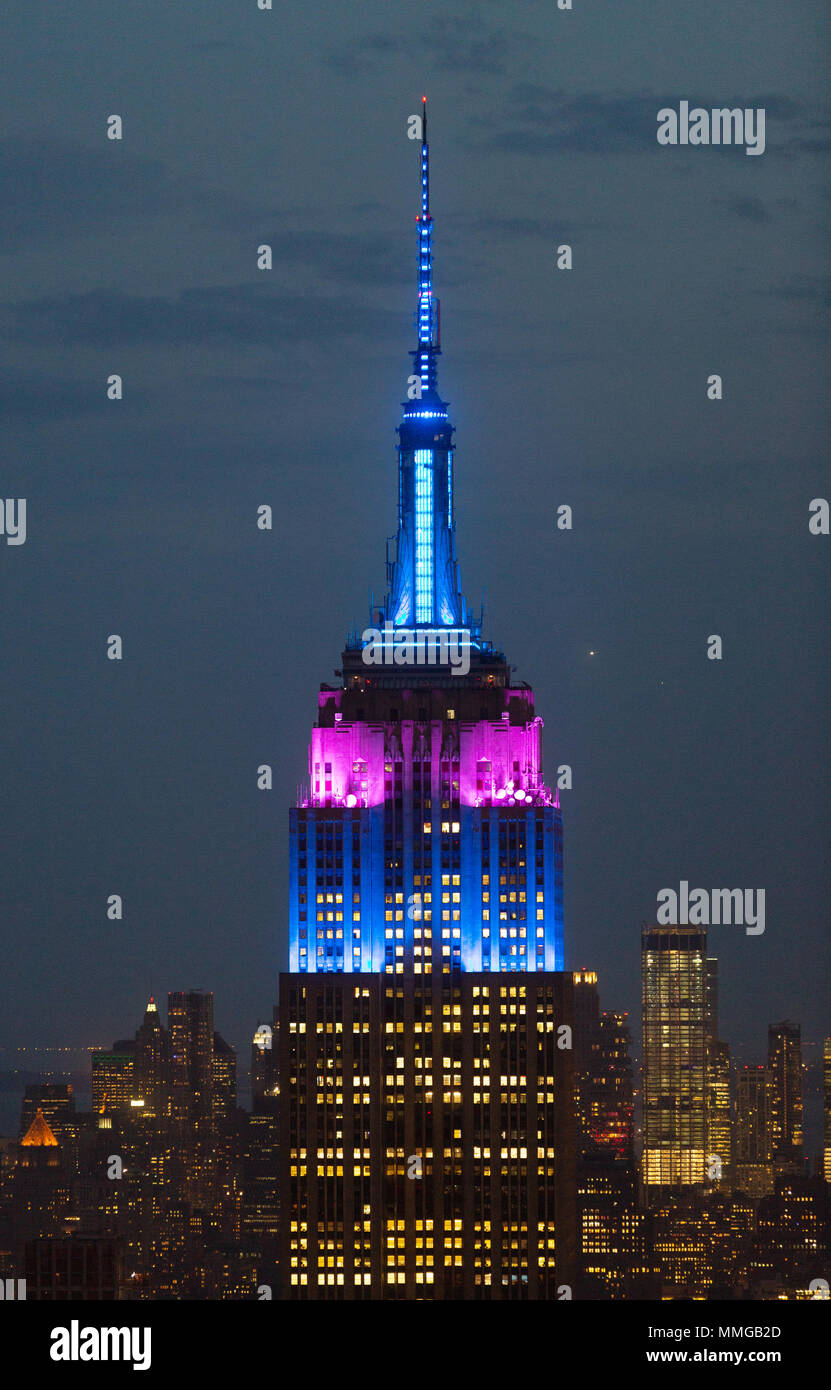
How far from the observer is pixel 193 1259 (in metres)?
39.6

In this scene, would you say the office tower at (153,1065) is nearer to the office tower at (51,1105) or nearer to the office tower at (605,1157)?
the office tower at (51,1105)

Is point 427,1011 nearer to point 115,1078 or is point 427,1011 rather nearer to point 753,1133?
point 115,1078

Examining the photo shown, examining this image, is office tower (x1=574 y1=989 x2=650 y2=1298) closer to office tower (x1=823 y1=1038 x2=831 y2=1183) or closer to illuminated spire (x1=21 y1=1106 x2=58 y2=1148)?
office tower (x1=823 y1=1038 x2=831 y2=1183)

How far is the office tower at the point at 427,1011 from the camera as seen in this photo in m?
34.5

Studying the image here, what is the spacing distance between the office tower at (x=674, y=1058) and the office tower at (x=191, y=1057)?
7598 mm

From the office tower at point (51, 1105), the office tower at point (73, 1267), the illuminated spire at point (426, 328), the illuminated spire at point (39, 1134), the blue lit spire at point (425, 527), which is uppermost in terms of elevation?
the illuminated spire at point (426, 328)

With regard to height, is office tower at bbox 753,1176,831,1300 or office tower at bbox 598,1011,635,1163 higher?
office tower at bbox 598,1011,635,1163

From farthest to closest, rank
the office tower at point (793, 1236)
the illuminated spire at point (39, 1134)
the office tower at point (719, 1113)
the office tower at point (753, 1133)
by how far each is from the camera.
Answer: the office tower at point (719, 1113) → the office tower at point (753, 1133) → the illuminated spire at point (39, 1134) → the office tower at point (793, 1236)

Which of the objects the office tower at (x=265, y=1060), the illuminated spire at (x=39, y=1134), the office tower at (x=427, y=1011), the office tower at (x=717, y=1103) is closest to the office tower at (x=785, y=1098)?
the office tower at (x=717, y=1103)

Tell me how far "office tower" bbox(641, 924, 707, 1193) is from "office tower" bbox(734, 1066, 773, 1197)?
851 mm

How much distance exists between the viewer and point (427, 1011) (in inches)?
1375

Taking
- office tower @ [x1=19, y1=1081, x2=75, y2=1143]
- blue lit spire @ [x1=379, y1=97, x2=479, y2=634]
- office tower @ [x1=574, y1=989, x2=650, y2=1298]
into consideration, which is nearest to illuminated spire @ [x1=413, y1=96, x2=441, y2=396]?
blue lit spire @ [x1=379, y1=97, x2=479, y2=634]

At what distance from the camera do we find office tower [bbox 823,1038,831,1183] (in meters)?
40.0

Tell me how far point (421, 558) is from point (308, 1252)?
34.4 feet
